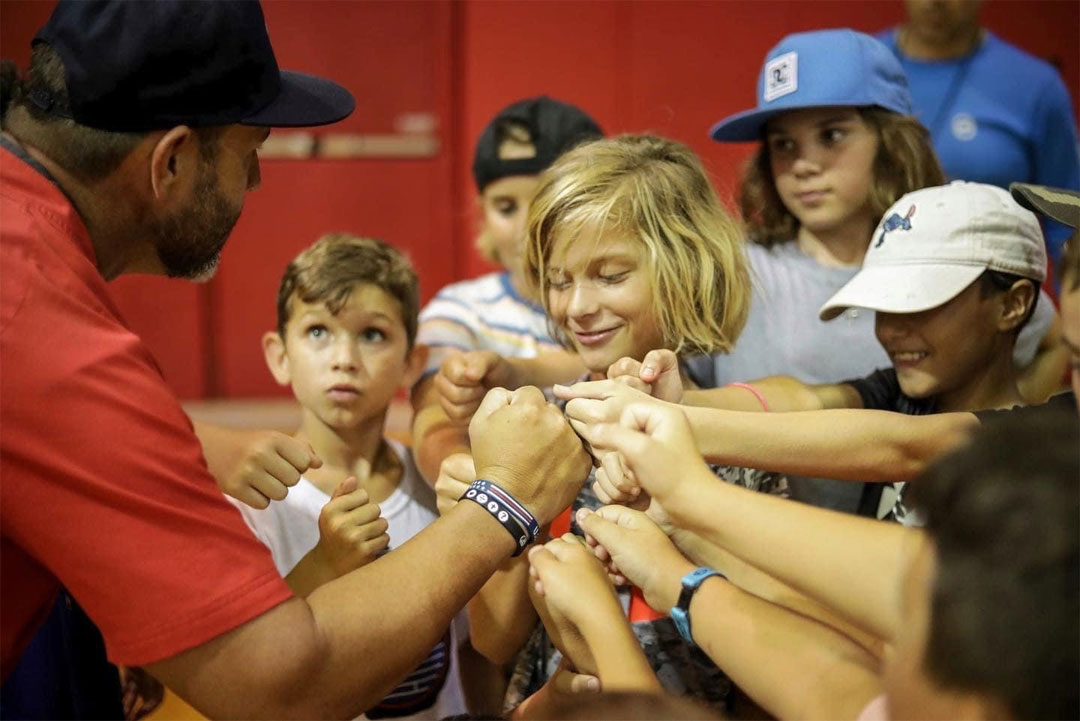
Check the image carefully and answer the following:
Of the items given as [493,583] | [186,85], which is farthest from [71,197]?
[493,583]

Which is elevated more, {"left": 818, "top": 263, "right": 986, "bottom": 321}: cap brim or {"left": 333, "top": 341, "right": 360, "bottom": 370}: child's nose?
{"left": 818, "top": 263, "right": 986, "bottom": 321}: cap brim

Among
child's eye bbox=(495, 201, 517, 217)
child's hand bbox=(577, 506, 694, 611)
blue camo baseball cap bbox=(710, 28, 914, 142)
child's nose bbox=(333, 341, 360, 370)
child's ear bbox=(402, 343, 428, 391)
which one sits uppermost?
blue camo baseball cap bbox=(710, 28, 914, 142)

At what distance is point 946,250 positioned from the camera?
5.34 feet

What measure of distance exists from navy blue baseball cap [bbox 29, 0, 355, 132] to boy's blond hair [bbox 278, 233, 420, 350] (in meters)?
0.60

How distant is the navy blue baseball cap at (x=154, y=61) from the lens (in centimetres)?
122

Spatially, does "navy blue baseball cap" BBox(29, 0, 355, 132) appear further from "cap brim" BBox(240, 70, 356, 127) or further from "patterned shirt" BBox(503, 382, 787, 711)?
"patterned shirt" BBox(503, 382, 787, 711)

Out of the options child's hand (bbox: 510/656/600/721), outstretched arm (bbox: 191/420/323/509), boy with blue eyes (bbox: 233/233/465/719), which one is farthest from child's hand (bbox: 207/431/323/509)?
child's hand (bbox: 510/656/600/721)

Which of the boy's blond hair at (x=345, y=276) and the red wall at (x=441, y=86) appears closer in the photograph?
the boy's blond hair at (x=345, y=276)

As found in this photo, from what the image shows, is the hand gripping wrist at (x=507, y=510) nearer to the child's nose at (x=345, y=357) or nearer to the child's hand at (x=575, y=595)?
the child's hand at (x=575, y=595)

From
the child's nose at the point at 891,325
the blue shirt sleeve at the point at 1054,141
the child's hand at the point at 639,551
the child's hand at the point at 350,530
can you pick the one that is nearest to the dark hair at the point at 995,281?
the child's nose at the point at 891,325

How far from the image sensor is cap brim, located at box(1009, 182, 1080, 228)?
1.43 meters

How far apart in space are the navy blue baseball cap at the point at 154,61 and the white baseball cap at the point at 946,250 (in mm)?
979

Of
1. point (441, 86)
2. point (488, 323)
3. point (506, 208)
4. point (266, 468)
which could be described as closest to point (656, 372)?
point (266, 468)

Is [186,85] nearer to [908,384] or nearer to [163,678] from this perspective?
[163,678]
